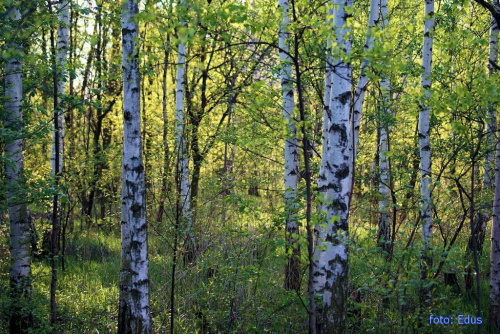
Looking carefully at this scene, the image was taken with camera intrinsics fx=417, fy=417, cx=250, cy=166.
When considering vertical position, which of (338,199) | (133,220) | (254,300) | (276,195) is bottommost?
(254,300)

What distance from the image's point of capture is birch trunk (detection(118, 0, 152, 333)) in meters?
4.30

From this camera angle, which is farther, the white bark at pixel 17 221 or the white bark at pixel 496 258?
the white bark at pixel 17 221

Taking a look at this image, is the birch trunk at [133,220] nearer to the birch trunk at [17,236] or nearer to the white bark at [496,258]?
the birch trunk at [17,236]

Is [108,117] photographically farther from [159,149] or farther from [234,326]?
[234,326]

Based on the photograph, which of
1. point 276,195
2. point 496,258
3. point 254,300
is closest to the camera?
point 496,258

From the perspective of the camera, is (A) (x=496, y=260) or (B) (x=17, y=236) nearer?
(A) (x=496, y=260)

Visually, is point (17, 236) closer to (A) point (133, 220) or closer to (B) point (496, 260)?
(A) point (133, 220)

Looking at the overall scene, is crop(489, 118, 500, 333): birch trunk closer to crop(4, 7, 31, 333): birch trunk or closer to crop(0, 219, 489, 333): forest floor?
crop(0, 219, 489, 333): forest floor

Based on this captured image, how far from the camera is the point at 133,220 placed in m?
4.32

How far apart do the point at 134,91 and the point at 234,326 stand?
10.3ft

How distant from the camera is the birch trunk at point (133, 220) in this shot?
430 centimetres

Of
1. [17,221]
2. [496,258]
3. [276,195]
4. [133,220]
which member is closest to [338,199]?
[133,220]

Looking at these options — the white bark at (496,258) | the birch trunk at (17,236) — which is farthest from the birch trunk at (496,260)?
the birch trunk at (17,236)

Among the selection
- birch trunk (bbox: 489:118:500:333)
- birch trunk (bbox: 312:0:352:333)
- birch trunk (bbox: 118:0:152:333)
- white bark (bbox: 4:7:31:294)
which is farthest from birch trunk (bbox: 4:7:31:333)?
birch trunk (bbox: 489:118:500:333)
